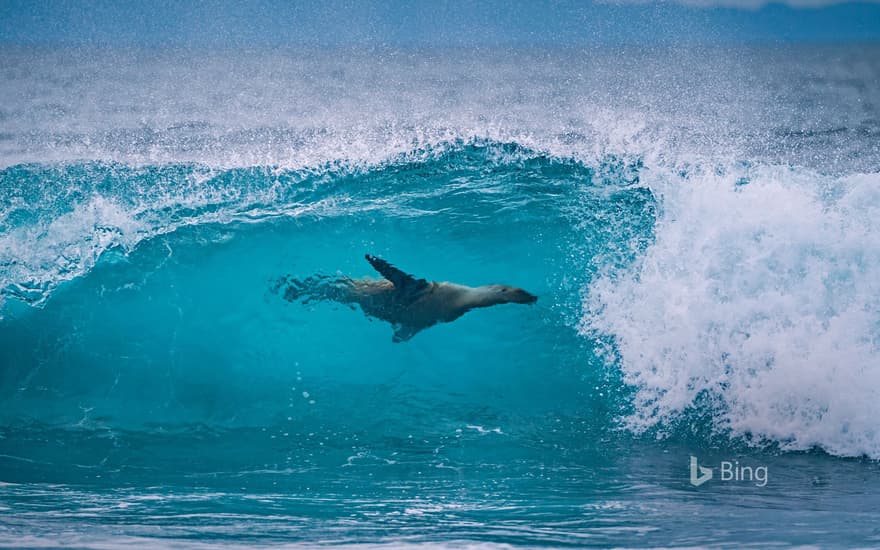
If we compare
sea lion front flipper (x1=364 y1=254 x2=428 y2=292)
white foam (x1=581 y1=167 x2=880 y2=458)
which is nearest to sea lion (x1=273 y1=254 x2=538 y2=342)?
sea lion front flipper (x1=364 y1=254 x2=428 y2=292)

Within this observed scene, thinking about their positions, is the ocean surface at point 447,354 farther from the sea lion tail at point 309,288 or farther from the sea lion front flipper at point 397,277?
the sea lion front flipper at point 397,277

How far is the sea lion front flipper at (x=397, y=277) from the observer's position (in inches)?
250

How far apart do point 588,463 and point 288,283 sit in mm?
3646

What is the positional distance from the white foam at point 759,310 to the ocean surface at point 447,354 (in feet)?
0.08

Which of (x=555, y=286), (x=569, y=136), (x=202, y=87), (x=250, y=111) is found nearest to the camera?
(x=555, y=286)

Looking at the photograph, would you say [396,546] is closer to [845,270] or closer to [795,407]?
[795,407]

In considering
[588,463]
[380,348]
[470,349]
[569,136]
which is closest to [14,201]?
[380,348]

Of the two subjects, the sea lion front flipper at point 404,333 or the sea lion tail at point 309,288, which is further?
the sea lion tail at point 309,288

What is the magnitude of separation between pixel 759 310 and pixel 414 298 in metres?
3.16

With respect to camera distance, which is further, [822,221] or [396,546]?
[822,221]

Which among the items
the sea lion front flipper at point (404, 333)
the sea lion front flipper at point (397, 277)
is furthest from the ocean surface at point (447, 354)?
the sea lion front flipper at point (397, 277)

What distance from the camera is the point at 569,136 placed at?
68.4ft

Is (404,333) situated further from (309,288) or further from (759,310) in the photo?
(759,310)

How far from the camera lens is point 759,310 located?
7.93m
